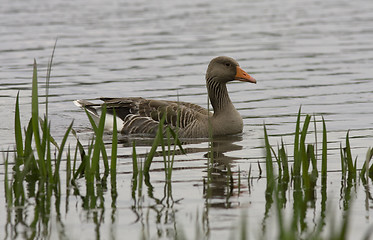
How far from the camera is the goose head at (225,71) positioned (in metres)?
13.2

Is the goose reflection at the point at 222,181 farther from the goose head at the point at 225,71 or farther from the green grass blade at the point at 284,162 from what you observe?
the goose head at the point at 225,71

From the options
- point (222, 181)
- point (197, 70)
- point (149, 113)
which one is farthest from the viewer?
point (197, 70)

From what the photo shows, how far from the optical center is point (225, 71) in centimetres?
1332

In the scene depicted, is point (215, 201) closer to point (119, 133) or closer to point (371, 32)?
point (119, 133)

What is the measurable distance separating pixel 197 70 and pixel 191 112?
601cm

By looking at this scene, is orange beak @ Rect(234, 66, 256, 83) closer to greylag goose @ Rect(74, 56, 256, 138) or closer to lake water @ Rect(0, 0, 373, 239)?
greylag goose @ Rect(74, 56, 256, 138)

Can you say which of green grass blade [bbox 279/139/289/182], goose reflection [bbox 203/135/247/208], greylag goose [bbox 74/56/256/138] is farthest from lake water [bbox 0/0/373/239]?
greylag goose [bbox 74/56/256/138]

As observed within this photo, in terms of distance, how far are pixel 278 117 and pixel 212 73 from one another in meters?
1.54

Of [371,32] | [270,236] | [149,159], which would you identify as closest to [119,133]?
[149,159]

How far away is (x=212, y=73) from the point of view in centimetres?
1345

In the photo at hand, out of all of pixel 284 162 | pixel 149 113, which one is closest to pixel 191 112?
pixel 149 113

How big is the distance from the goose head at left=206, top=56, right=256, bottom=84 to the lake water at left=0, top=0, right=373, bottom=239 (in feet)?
3.16

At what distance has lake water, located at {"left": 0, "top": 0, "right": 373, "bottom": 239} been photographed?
7.82m

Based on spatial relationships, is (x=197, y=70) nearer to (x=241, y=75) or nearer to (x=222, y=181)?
(x=241, y=75)
